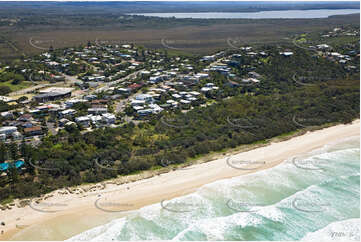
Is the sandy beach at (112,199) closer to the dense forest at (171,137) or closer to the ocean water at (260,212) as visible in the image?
the ocean water at (260,212)

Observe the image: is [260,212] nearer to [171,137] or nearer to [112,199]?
[112,199]

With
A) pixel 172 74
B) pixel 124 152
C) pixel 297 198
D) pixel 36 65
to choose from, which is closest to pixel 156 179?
pixel 124 152

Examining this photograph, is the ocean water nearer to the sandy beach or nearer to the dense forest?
the sandy beach

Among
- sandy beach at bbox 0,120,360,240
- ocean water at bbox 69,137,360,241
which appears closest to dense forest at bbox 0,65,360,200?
sandy beach at bbox 0,120,360,240

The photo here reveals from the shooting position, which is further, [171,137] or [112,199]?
[171,137]

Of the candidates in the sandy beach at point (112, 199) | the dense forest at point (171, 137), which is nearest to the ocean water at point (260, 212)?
the sandy beach at point (112, 199)

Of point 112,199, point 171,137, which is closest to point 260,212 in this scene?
point 112,199

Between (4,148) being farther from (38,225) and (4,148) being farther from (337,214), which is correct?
(337,214)
